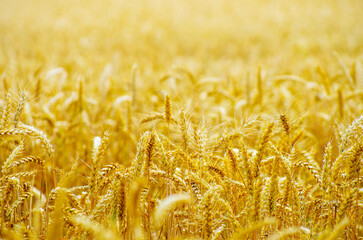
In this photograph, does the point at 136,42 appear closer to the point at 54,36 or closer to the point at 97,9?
the point at 54,36

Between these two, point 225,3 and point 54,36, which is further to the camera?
point 225,3

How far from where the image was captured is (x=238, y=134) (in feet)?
4.90

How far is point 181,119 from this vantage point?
4.13ft

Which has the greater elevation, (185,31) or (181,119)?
(185,31)

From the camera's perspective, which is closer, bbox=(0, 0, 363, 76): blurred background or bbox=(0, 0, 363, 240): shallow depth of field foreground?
bbox=(0, 0, 363, 240): shallow depth of field foreground

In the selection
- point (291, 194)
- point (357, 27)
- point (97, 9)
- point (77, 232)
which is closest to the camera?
point (77, 232)

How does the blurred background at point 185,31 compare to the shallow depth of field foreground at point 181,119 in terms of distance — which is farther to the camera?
the blurred background at point 185,31

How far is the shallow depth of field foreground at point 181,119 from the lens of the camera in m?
1.16

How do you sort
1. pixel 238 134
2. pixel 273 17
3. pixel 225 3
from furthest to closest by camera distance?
pixel 225 3
pixel 273 17
pixel 238 134

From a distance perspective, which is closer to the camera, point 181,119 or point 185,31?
point 181,119

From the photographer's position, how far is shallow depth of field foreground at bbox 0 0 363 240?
3.79ft

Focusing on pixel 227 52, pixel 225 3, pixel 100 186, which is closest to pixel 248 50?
pixel 227 52

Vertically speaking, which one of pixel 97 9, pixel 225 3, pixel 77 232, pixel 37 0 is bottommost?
pixel 77 232

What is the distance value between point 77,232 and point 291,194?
2.86 feet
